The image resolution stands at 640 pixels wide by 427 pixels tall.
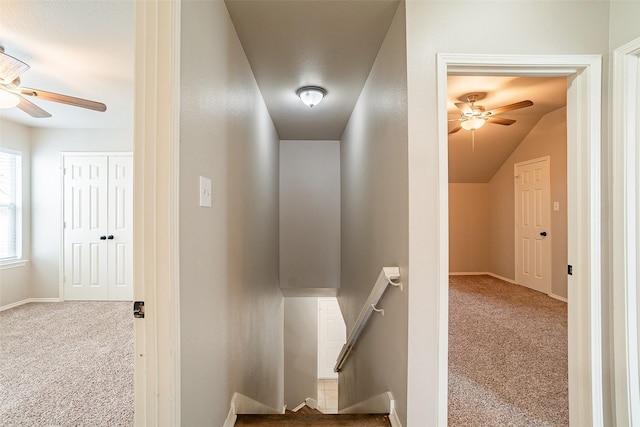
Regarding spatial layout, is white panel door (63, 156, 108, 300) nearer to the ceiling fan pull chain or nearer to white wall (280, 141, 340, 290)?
white wall (280, 141, 340, 290)

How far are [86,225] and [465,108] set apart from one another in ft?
16.9

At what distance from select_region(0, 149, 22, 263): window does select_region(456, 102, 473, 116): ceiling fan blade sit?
560 cm

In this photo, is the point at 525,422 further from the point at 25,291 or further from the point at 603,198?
the point at 25,291

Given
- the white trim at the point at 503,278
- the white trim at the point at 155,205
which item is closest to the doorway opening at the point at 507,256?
the white trim at the point at 503,278

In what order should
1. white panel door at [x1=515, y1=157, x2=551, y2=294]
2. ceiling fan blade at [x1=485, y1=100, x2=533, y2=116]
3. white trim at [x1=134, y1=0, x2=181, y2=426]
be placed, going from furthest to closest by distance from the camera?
white panel door at [x1=515, y1=157, x2=551, y2=294]
ceiling fan blade at [x1=485, y1=100, x2=533, y2=116]
white trim at [x1=134, y1=0, x2=181, y2=426]

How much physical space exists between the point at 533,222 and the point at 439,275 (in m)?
4.26

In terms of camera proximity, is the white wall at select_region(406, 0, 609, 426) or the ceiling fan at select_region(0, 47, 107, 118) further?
the ceiling fan at select_region(0, 47, 107, 118)

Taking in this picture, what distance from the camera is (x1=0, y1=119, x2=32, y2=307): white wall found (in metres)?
4.04

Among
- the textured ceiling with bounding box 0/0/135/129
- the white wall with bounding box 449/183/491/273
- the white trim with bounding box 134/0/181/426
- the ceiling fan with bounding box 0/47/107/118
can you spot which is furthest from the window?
the white wall with bounding box 449/183/491/273

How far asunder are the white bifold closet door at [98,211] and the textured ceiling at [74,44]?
40.0 inches

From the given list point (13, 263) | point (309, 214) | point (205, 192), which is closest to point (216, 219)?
point (205, 192)

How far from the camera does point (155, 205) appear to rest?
1048 mm

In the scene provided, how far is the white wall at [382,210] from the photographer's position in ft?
5.56

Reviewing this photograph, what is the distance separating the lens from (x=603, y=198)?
64.3 inches
